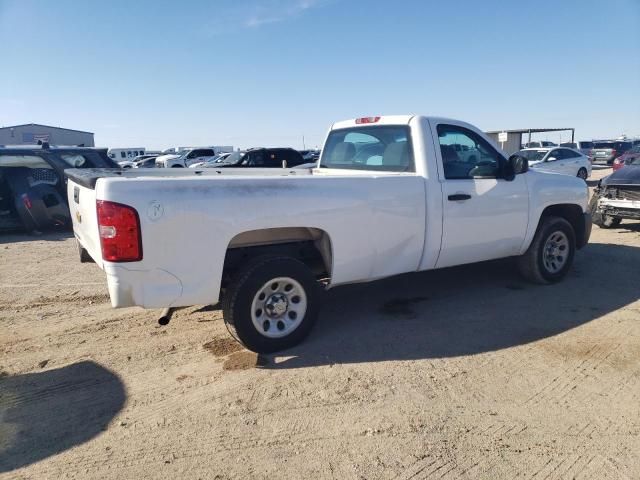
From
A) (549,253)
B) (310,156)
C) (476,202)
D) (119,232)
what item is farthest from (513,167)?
(310,156)

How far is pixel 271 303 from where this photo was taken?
3887 mm

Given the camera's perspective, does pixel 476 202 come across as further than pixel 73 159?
No

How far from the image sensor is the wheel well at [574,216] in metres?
5.97

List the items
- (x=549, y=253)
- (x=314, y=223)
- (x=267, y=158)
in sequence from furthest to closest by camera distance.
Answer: (x=267, y=158) < (x=549, y=253) < (x=314, y=223)

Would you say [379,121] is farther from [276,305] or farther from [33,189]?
[33,189]

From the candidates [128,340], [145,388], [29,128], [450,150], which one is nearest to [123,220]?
[145,388]

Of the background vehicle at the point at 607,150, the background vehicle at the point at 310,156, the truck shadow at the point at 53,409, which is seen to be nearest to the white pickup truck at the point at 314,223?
the truck shadow at the point at 53,409

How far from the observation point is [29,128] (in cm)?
5950

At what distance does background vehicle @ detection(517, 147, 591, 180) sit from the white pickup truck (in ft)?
48.3

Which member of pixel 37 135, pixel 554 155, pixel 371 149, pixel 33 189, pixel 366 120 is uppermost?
pixel 37 135

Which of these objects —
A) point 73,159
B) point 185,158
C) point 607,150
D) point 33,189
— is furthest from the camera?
point 185,158

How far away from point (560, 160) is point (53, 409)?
67.3 ft

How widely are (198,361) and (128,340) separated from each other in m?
0.86

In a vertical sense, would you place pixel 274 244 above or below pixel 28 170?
below
